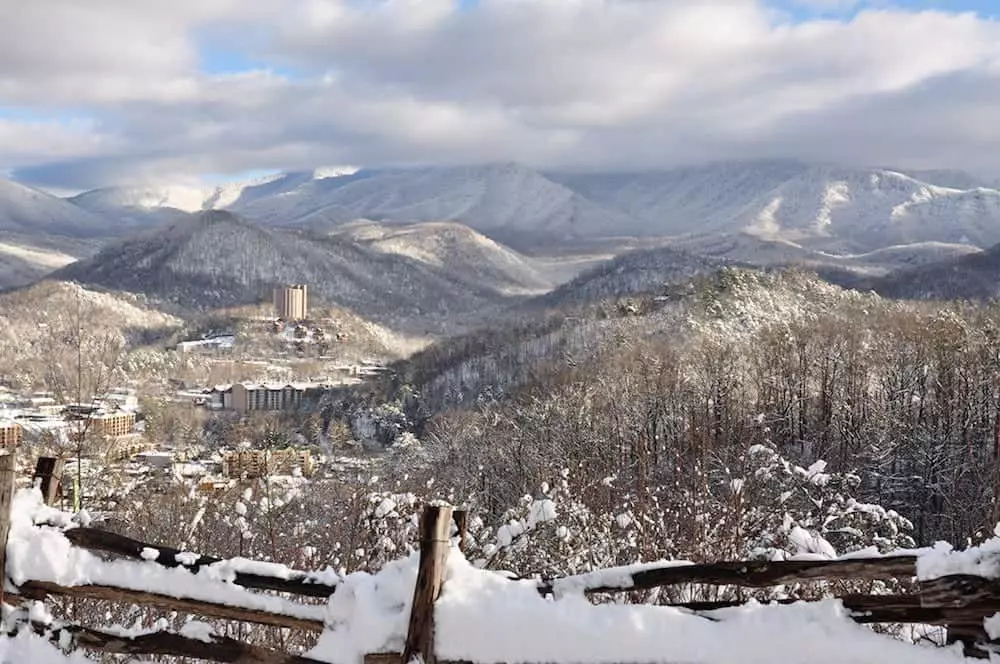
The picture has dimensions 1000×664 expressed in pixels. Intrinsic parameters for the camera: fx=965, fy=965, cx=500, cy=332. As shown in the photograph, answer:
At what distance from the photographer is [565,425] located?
33719 millimetres

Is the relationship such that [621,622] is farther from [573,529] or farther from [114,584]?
[573,529]

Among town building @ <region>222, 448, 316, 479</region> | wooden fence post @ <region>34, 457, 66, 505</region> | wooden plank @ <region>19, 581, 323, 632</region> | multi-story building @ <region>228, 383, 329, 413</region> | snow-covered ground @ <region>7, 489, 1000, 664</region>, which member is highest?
wooden fence post @ <region>34, 457, 66, 505</region>

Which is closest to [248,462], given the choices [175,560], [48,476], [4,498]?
[48,476]

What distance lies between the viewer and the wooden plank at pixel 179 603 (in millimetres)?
4312

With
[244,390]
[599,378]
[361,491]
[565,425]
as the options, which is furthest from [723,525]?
[244,390]

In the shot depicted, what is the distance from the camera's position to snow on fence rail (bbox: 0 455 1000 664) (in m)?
3.57

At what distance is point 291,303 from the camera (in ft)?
568

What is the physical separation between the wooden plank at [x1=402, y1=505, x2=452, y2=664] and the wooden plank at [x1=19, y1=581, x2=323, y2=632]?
53 cm

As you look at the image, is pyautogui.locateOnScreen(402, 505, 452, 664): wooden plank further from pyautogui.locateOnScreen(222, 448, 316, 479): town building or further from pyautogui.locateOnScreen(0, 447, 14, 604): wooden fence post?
pyautogui.locateOnScreen(222, 448, 316, 479): town building

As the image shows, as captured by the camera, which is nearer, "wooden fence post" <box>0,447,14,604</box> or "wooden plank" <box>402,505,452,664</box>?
"wooden plank" <box>402,505,452,664</box>

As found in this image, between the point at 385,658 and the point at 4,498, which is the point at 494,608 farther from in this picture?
the point at 4,498

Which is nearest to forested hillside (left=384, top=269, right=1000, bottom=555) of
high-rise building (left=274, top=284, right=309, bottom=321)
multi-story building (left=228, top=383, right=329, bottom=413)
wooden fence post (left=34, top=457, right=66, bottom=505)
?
wooden fence post (left=34, top=457, right=66, bottom=505)

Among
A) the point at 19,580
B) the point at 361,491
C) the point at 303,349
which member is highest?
the point at 19,580

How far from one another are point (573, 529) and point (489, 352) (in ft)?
239
